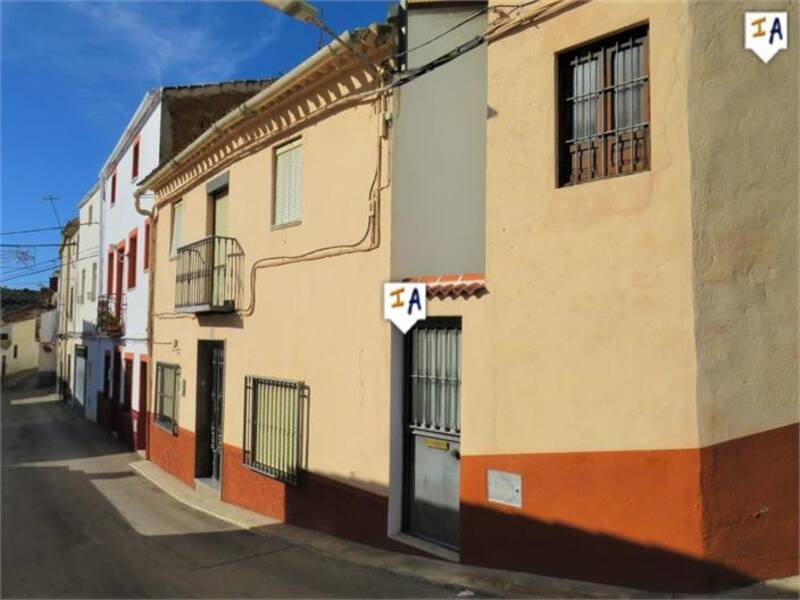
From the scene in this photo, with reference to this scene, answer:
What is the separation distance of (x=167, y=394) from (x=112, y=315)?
6112mm

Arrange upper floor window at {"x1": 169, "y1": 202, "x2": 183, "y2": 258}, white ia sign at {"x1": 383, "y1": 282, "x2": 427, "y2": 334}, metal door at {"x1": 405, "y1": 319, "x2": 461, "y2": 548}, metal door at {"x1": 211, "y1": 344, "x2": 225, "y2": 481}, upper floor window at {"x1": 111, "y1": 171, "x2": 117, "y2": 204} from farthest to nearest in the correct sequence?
1. upper floor window at {"x1": 111, "y1": 171, "x2": 117, "y2": 204}
2. upper floor window at {"x1": 169, "y1": 202, "x2": 183, "y2": 258}
3. metal door at {"x1": 211, "y1": 344, "x2": 225, "y2": 481}
4. white ia sign at {"x1": 383, "y1": 282, "x2": 427, "y2": 334}
5. metal door at {"x1": 405, "y1": 319, "x2": 461, "y2": 548}

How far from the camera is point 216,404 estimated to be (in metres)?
11.6

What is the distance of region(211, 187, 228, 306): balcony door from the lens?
1082 centimetres

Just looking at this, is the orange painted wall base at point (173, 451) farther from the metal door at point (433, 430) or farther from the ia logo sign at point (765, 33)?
the ia logo sign at point (765, 33)

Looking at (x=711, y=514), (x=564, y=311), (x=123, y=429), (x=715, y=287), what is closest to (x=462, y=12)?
(x=564, y=311)

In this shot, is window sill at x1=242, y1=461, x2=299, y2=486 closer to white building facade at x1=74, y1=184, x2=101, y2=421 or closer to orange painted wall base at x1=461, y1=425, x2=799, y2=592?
orange painted wall base at x1=461, y1=425, x2=799, y2=592

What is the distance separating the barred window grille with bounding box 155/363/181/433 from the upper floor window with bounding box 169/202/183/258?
7.80ft

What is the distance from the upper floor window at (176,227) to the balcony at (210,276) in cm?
136

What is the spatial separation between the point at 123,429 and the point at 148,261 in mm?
5279

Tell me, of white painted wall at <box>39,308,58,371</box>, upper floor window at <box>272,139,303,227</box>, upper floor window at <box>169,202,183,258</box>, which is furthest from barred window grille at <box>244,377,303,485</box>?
white painted wall at <box>39,308,58,371</box>

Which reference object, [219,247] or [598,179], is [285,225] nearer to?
[219,247]

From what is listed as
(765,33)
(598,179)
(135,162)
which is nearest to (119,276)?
(135,162)

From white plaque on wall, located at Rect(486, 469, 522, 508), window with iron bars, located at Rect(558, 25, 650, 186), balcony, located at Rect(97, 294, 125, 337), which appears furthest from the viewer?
balcony, located at Rect(97, 294, 125, 337)

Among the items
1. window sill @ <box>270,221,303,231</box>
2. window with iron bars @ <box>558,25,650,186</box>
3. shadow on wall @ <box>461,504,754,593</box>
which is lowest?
shadow on wall @ <box>461,504,754,593</box>
